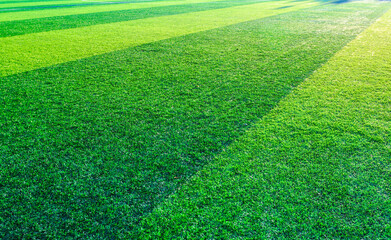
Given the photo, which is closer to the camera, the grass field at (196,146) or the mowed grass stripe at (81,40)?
the grass field at (196,146)

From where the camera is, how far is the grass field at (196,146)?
153 centimetres

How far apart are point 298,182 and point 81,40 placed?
18.3ft

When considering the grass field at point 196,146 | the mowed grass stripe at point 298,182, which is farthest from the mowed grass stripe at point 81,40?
the mowed grass stripe at point 298,182

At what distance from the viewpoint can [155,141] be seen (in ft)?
7.27

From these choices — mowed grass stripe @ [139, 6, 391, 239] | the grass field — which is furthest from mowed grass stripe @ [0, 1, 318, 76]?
mowed grass stripe @ [139, 6, 391, 239]

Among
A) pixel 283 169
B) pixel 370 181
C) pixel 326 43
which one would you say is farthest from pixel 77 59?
pixel 326 43

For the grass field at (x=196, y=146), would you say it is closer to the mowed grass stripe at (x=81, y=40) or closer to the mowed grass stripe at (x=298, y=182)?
the mowed grass stripe at (x=298, y=182)

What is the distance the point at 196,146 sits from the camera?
2.15 m

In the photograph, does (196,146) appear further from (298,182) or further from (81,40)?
(81,40)

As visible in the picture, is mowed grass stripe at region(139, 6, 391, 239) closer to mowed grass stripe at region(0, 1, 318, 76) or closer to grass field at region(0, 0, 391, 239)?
grass field at region(0, 0, 391, 239)

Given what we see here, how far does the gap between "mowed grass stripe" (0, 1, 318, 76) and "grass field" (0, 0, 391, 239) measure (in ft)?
0.37

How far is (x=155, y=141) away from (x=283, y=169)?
108cm

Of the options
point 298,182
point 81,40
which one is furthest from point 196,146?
point 81,40

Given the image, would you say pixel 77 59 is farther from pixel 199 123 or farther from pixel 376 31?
pixel 376 31
